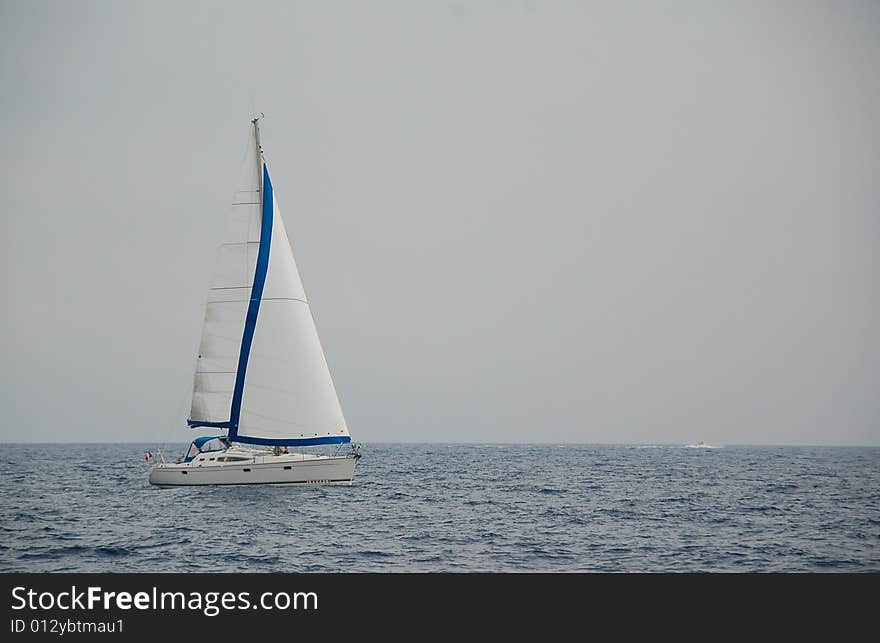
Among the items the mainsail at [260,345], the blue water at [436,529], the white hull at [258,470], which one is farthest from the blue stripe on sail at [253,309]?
the blue water at [436,529]

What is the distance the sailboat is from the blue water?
72.2 inches

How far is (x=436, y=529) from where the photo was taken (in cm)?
3131

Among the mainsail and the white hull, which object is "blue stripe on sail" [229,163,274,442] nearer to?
the mainsail

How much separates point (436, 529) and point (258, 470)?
13414mm

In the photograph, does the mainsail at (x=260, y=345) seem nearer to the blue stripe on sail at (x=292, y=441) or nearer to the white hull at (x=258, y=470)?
the blue stripe on sail at (x=292, y=441)

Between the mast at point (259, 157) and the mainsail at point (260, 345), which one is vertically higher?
the mast at point (259, 157)

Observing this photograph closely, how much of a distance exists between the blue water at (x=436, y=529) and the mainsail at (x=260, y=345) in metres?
3.48

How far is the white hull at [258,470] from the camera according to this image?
136 feet

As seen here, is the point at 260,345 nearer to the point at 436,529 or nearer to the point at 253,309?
the point at 253,309

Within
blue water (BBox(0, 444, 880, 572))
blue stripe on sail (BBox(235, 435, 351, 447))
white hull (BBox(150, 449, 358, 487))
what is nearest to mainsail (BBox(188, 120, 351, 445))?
blue stripe on sail (BBox(235, 435, 351, 447))

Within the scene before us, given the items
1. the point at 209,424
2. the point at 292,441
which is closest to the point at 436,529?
the point at 292,441

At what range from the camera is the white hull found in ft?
136
